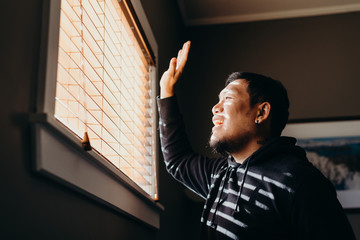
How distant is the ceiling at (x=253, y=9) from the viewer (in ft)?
9.78

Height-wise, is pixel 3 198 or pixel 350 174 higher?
pixel 350 174

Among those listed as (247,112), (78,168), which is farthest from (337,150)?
(78,168)

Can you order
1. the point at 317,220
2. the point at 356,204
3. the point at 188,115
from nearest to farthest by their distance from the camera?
the point at 317,220 → the point at 356,204 → the point at 188,115

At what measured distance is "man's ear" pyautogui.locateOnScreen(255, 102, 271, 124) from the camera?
157 centimetres

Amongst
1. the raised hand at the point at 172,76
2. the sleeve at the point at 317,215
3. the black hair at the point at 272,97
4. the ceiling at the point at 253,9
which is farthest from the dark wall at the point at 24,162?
the ceiling at the point at 253,9

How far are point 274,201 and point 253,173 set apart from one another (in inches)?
5.6

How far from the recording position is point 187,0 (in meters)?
2.95

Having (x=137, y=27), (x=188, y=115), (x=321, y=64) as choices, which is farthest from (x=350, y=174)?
(x=137, y=27)

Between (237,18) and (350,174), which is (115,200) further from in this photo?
(237,18)

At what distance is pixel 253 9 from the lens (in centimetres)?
305

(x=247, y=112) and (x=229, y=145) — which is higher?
(x=247, y=112)

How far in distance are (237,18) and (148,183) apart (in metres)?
1.84

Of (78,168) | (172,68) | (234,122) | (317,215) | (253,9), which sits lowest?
(317,215)

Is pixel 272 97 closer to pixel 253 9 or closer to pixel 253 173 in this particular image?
pixel 253 173
